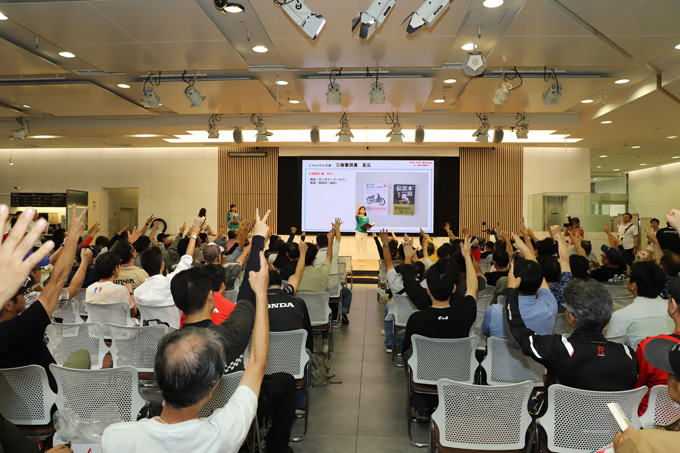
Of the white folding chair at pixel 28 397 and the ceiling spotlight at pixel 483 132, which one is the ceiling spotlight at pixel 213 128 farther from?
the white folding chair at pixel 28 397

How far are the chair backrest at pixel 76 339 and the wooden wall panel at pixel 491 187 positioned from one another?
12346 millimetres

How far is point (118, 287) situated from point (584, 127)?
34.9 feet

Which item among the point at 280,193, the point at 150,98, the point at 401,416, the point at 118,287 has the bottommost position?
the point at 401,416

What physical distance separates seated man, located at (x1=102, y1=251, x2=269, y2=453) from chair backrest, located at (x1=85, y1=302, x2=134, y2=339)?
282cm

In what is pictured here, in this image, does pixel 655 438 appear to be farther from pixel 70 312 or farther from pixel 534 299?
pixel 70 312

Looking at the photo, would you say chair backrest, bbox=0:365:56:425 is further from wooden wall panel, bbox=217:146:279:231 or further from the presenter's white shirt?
wooden wall panel, bbox=217:146:279:231

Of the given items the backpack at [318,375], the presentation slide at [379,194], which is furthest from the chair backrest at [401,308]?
the presentation slide at [379,194]

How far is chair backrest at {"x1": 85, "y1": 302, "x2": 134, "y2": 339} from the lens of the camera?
4.01 meters

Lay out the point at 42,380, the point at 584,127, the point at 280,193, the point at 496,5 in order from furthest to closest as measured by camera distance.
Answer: the point at 280,193, the point at 584,127, the point at 496,5, the point at 42,380

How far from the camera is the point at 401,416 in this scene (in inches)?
155

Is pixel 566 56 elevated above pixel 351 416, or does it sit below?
above

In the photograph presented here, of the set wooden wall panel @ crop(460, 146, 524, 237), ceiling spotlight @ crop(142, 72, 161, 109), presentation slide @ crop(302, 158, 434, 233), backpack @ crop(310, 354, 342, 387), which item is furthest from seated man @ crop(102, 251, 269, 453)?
wooden wall panel @ crop(460, 146, 524, 237)

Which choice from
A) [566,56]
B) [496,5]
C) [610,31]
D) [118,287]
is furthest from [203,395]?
[566,56]

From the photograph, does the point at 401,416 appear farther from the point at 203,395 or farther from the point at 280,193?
the point at 280,193
